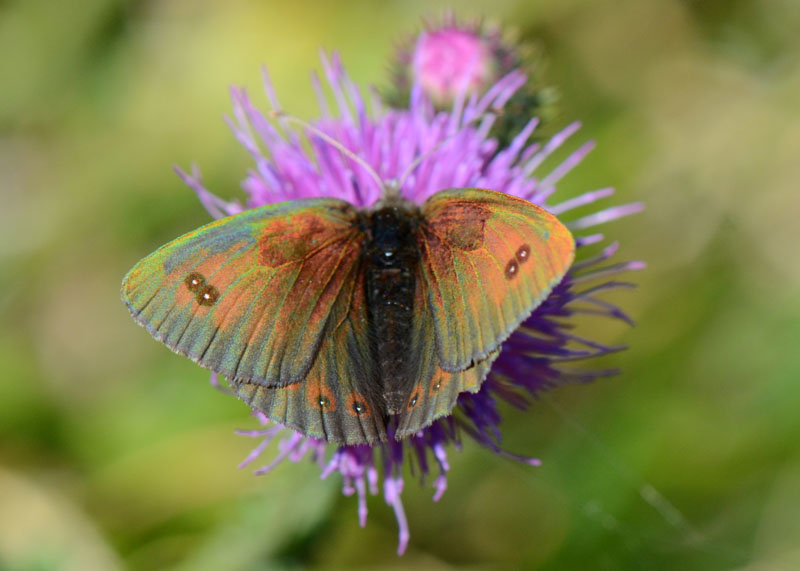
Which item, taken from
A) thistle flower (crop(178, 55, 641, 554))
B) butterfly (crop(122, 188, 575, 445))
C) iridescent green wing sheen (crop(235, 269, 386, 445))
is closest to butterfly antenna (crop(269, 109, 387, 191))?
thistle flower (crop(178, 55, 641, 554))

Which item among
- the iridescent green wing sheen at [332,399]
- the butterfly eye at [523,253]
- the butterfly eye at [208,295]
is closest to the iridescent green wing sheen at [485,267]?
the butterfly eye at [523,253]

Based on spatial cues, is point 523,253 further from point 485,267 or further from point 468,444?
point 468,444

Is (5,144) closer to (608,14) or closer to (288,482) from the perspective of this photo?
(288,482)

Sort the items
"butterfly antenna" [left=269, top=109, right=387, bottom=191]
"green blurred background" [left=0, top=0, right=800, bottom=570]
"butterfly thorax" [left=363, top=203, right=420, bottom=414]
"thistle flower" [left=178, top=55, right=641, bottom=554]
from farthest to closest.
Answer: "green blurred background" [left=0, top=0, right=800, bottom=570] < "thistle flower" [left=178, top=55, right=641, bottom=554] < "butterfly antenna" [left=269, top=109, right=387, bottom=191] < "butterfly thorax" [left=363, top=203, right=420, bottom=414]

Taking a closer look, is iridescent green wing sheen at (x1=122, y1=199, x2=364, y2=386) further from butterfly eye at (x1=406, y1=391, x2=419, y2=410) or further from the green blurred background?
the green blurred background

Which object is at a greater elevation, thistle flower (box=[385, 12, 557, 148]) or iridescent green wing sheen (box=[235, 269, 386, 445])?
thistle flower (box=[385, 12, 557, 148])

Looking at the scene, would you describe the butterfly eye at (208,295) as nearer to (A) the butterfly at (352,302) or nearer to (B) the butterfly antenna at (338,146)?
(A) the butterfly at (352,302)

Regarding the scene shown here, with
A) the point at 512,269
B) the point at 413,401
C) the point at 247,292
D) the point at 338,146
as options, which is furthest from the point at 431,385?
the point at 338,146
